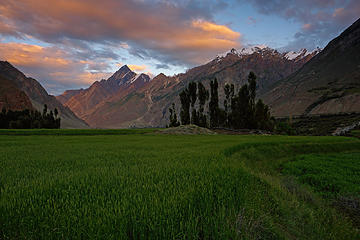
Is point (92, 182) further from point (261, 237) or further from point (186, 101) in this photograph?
point (186, 101)

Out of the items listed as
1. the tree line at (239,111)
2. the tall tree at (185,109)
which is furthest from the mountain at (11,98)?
the tree line at (239,111)

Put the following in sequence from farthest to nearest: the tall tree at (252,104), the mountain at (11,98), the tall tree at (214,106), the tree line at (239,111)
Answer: the mountain at (11,98)
the tall tree at (214,106)
the tree line at (239,111)
the tall tree at (252,104)

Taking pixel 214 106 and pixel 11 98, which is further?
pixel 11 98

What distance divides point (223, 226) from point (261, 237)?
2.92 ft

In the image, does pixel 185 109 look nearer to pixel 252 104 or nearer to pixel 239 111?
pixel 239 111

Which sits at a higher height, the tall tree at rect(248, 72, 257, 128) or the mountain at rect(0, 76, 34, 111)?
the mountain at rect(0, 76, 34, 111)

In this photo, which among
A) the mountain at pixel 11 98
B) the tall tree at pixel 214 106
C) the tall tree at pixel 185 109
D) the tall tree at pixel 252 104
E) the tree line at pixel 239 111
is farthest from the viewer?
the mountain at pixel 11 98

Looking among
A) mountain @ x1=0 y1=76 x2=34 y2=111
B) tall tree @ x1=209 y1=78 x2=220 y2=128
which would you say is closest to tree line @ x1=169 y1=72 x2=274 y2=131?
tall tree @ x1=209 y1=78 x2=220 y2=128

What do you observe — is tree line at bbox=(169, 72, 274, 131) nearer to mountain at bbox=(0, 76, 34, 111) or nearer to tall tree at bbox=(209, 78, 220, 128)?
tall tree at bbox=(209, 78, 220, 128)

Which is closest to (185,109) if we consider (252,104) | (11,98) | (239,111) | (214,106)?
(214,106)

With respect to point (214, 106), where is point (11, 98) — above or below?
above

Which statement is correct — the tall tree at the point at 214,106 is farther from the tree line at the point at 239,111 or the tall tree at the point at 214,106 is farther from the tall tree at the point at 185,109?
the tall tree at the point at 185,109

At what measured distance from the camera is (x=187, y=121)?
70.6 metres

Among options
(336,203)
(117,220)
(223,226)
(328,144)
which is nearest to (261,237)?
(223,226)
